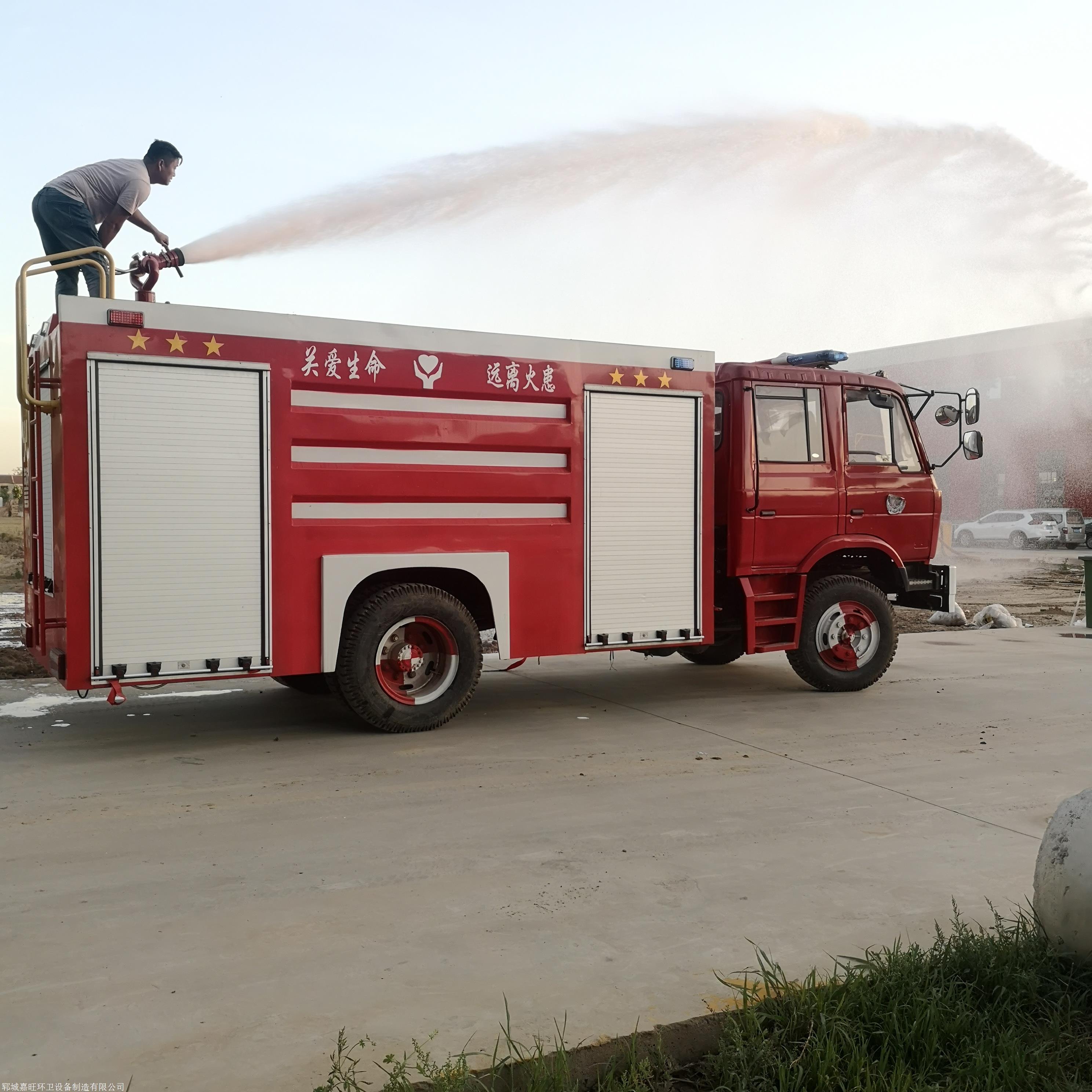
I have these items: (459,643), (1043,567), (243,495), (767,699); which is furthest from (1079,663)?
(1043,567)

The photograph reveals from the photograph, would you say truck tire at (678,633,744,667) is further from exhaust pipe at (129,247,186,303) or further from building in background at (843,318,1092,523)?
building in background at (843,318,1092,523)

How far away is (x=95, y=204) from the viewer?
7.25 meters

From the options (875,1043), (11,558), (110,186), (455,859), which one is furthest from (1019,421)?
(875,1043)

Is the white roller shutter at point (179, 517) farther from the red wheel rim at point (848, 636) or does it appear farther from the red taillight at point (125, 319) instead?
the red wheel rim at point (848, 636)

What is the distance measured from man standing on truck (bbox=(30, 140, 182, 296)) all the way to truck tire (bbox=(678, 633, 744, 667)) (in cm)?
555

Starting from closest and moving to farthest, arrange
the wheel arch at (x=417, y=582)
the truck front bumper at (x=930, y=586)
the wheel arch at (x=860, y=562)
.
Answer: the wheel arch at (x=417, y=582) → the wheel arch at (x=860, y=562) → the truck front bumper at (x=930, y=586)

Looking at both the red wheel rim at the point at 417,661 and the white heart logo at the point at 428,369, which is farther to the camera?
the red wheel rim at the point at 417,661

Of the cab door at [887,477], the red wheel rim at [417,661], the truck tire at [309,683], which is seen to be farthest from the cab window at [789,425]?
the truck tire at [309,683]

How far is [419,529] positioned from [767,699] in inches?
137

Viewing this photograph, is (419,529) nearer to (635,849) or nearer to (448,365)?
(448,365)

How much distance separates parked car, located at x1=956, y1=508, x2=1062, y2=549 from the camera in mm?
33344

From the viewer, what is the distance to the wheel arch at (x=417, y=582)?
22.8 feet

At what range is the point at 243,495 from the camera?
6.67 m

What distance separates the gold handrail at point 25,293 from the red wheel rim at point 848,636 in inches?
234
